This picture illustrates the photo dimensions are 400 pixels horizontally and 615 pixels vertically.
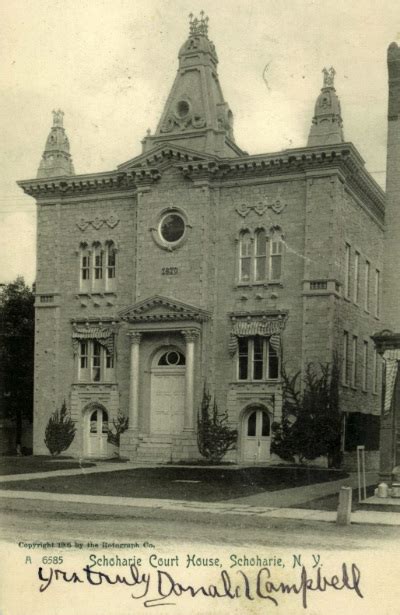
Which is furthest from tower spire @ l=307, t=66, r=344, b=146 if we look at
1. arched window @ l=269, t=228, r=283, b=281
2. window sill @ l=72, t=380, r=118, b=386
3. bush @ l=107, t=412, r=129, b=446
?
bush @ l=107, t=412, r=129, b=446

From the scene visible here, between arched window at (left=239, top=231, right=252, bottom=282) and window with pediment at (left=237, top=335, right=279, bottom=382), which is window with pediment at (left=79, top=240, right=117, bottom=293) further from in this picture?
window with pediment at (left=237, top=335, right=279, bottom=382)

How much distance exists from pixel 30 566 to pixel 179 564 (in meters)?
2.12

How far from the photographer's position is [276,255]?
33531mm

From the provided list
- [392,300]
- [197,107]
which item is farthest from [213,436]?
[197,107]

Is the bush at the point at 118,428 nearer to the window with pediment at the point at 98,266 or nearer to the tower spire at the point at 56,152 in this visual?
the window with pediment at the point at 98,266

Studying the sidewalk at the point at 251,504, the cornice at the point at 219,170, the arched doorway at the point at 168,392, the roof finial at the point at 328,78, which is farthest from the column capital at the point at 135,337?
the roof finial at the point at 328,78

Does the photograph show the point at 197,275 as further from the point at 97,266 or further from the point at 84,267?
the point at 84,267

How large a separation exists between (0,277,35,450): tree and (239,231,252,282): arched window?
550 inches

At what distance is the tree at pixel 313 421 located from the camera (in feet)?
104

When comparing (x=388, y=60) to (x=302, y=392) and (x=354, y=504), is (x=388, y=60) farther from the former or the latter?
(x=302, y=392)

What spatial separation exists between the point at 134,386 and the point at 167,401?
1.52m
